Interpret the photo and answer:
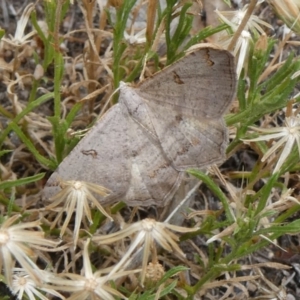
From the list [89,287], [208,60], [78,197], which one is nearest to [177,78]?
[208,60]

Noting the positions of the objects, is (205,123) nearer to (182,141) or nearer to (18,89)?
(182,141)

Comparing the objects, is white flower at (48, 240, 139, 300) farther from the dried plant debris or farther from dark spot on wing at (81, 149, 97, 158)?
dark spot on wing at (81, 149, 97, 158)

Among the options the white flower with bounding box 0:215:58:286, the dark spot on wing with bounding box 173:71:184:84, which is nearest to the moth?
the dark spot on wing with bounding box 173:71:184:84

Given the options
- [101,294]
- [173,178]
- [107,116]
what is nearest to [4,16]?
[107,116]

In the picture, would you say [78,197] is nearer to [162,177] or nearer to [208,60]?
[162,177]

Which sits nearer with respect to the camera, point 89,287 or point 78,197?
point 89,287

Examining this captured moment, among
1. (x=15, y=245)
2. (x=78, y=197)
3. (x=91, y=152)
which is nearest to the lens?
(x=15, y=245)

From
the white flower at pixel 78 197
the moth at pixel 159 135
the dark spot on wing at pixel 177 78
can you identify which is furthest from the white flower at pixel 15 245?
the dark spot on wing at pixel 177 78

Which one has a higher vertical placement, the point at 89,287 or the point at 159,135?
the point at 159,135
